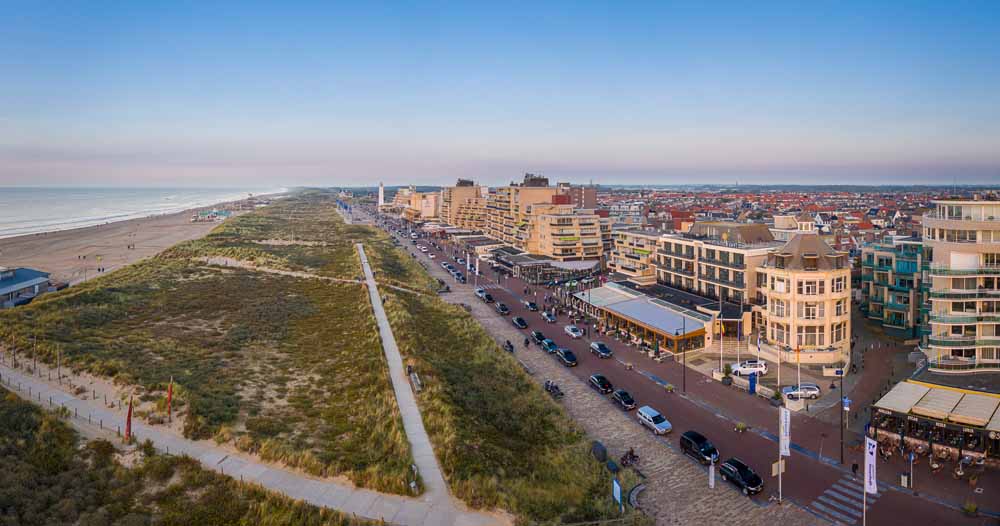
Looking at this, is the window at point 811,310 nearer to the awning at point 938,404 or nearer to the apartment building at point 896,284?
the awning at point 938,404

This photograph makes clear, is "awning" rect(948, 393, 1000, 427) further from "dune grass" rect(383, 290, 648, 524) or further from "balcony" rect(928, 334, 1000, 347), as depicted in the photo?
"dune grass" rect(383, 290, 648, 524)

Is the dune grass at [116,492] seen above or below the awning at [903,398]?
below

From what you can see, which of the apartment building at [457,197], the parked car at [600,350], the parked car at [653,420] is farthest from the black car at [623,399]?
the apartment building at [457,197]

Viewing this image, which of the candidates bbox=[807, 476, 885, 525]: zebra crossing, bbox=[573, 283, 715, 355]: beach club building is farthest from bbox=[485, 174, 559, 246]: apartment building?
bbox=[807, 476, 885, 525]: zebra crossing

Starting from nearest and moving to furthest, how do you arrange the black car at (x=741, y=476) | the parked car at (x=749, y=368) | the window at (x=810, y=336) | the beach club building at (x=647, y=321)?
the black car at (x=741, y=476) → the parked car at (x=749, y=368) → the window at (x=810, y=336) → the beach club building at (x=647, y=321)

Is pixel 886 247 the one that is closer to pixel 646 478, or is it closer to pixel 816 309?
pixel 816 309

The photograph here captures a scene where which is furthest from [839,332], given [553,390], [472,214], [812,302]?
[472,214]

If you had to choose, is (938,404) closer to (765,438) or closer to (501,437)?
(765,438)
